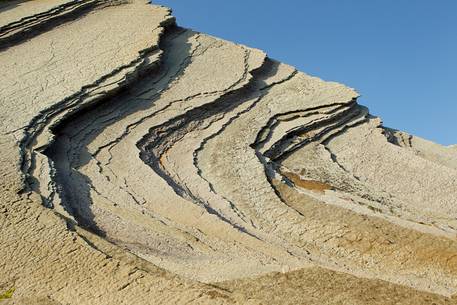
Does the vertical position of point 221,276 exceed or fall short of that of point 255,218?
it exceeds it

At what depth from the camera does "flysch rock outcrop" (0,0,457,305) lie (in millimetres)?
6707

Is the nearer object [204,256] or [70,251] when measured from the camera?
[70,251]

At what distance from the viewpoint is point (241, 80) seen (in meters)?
18.0

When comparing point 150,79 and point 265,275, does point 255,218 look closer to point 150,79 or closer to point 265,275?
point 265,275

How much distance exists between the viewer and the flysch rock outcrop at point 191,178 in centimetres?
671

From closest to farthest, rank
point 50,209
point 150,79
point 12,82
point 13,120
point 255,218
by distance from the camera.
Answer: point 50,209 → point 255,218 → point 13,120 → point 12,82 → point 150,79

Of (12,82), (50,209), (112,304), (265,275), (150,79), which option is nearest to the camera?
(112,304)

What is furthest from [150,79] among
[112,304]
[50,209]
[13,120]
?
[112,304]

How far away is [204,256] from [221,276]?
135 centimetres

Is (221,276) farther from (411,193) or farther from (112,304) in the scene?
(411,193)

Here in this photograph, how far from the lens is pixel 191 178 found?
A: 1256 centimetres

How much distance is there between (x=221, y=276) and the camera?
709 cm

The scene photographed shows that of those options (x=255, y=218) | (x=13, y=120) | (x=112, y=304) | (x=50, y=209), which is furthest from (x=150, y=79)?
(x=112, y=304)

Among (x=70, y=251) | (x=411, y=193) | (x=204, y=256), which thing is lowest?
(x=411, y=193)
